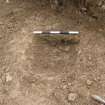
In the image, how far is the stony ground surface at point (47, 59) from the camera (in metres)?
2.57

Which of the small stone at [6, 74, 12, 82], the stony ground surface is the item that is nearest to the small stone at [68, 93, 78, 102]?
the stony ground surface

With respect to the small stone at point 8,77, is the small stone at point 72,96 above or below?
below

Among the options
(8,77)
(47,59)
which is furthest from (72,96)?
(8,77)

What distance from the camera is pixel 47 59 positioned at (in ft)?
9.09

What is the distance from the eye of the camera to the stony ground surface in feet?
8.45

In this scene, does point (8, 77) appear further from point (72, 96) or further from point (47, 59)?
point (72, 96)

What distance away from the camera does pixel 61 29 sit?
297 centimetres

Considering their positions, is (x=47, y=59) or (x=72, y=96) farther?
(x=47, y=59)

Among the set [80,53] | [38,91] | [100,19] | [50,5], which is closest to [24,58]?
[38,91]

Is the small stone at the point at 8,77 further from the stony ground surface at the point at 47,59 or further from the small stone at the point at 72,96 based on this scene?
the small stone at the point at 72,96

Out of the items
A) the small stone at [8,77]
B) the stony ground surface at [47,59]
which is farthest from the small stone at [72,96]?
the small stone at [8,77]

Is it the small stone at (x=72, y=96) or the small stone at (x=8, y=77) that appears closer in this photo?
the small stone at (x=72, y=96)

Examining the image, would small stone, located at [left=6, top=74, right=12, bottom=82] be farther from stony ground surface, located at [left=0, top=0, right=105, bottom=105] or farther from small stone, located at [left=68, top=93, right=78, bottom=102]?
small stone, located at [left=68, top=93, right=78, bottom=102]

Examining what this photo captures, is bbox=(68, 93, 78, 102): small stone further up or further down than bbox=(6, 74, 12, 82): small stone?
further down
